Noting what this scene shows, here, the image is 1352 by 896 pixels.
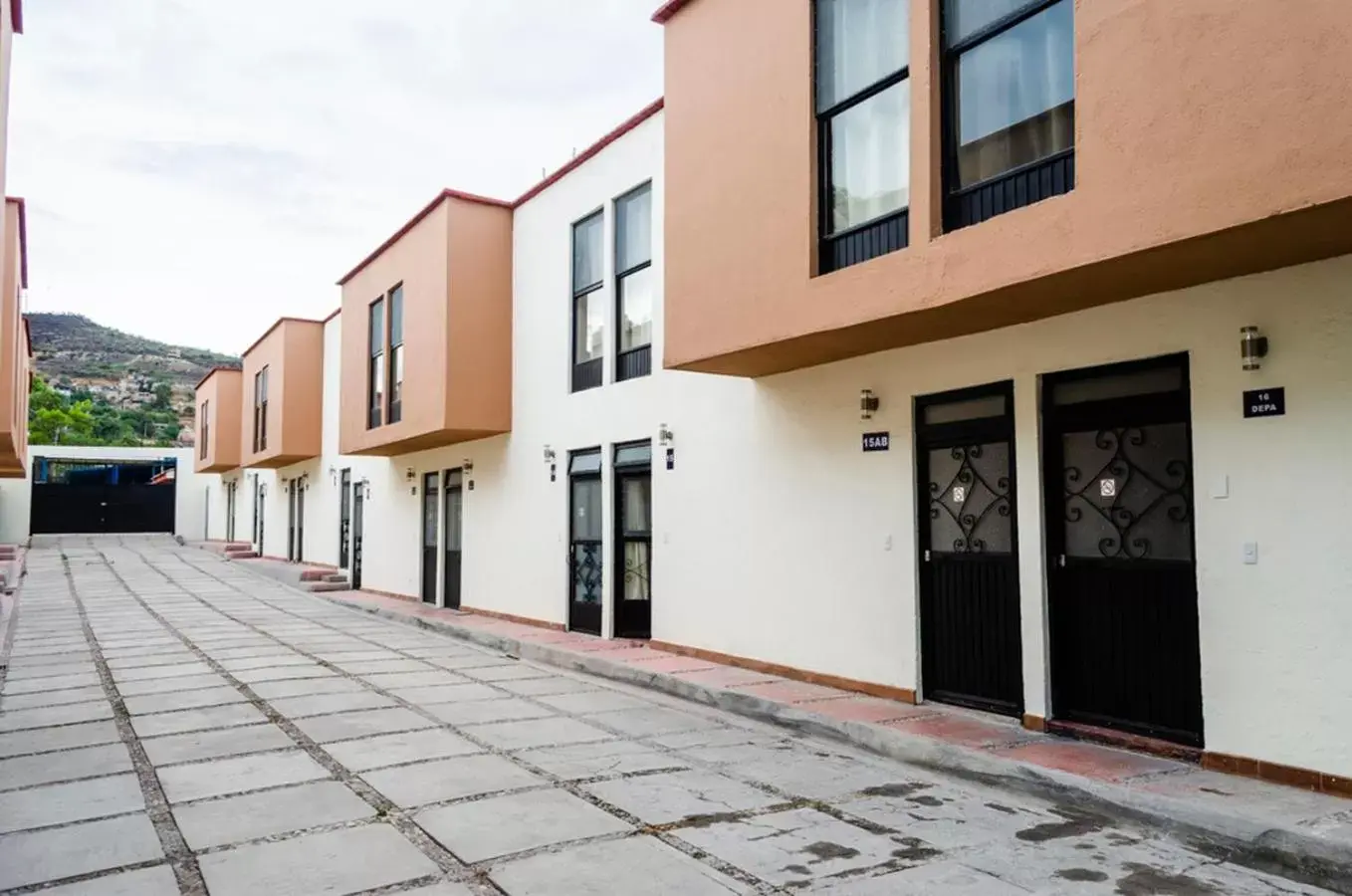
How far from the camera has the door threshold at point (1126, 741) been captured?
213 inches

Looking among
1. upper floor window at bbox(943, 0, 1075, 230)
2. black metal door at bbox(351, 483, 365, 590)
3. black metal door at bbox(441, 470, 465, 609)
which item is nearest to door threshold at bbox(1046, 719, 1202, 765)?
upper floor window at bbox(943, 0, 1075, 230)

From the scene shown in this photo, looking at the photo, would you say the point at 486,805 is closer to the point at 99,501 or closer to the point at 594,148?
the point at 594,148

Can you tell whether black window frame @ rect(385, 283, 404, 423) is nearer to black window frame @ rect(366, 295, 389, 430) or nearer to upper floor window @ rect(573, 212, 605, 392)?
black window frame @ rect(366, 295, 389, 430)

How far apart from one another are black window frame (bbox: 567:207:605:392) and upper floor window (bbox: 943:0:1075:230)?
600 centimetres

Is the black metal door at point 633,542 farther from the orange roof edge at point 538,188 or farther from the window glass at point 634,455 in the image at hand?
the orange roof edge at point 538,188

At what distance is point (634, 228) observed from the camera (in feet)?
36.3

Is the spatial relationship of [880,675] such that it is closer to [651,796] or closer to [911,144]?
[651,796]

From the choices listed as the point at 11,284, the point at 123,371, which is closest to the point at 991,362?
the point at 11,284

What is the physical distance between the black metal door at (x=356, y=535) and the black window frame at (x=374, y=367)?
3439 mm

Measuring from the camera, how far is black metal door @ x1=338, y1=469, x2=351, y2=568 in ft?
69.2

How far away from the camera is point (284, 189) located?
41.8m

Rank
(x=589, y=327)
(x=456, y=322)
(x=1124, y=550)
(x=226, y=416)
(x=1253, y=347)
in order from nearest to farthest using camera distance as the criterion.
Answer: (x=1253, y=347) → (x=1124, y=550) → (x=589, y=327) → (x=456, y=322) → (x=226, y=416)

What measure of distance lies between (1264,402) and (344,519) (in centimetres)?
1949

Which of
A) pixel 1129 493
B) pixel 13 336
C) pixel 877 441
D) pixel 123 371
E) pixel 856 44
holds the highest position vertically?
pixel 123 371
